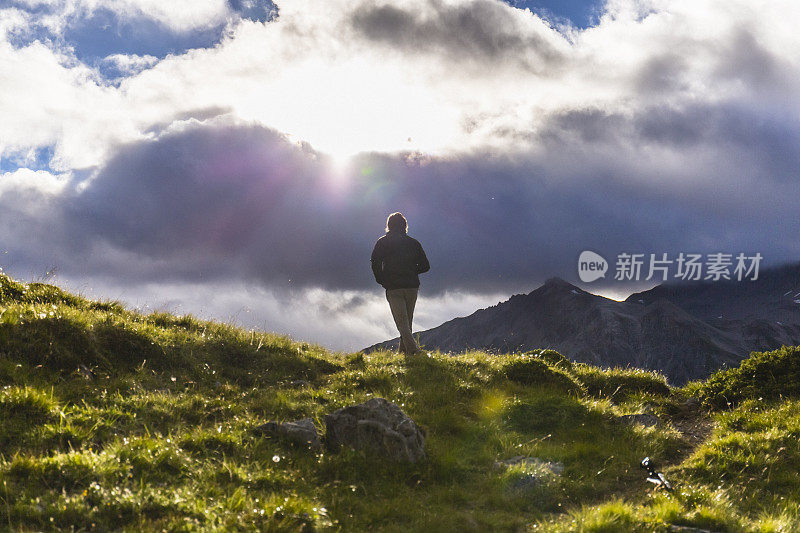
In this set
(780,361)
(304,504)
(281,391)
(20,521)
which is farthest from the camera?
(780,361)

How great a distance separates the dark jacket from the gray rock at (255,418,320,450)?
8.55 metres

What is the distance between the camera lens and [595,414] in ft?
40.3

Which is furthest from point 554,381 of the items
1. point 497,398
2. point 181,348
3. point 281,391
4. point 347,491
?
point 181,348

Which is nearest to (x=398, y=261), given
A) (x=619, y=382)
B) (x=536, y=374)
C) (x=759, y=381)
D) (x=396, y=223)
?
(x=396, y=223)

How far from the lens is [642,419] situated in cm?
1242

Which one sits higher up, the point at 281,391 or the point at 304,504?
the point at 281,391

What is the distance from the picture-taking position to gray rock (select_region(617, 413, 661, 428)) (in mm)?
12116

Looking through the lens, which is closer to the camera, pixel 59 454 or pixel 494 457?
pixel 59 454

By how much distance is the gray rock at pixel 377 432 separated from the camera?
897cm

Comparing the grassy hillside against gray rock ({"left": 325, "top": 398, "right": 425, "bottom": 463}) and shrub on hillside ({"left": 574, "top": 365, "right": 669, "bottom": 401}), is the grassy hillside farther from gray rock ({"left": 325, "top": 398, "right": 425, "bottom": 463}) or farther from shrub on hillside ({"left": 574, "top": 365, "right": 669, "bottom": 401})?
gray rock ({"left": 325, "top": 398, "right": 425, "bottom": 463})

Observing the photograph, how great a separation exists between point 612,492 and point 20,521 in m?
8.06

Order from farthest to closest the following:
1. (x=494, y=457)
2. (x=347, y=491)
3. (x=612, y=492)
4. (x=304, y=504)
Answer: (x=494, y=457) → (x=612, y=492) → (x=347, y=491) → (x=304, y=504)

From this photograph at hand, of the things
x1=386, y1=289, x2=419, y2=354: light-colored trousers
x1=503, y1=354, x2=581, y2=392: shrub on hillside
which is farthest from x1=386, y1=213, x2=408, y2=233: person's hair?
x1=503, y1=354, x2=581, y2=392: shrub on hillside

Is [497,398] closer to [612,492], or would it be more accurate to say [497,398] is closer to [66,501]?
[612,492]
